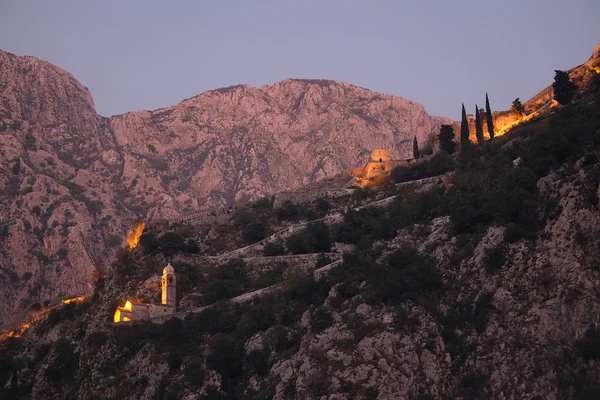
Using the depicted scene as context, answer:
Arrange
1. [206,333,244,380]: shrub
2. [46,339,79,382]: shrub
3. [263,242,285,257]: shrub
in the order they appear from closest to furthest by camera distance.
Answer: [206,333,244,380]: shrub
[46,339,79,382]: shrub
[263,242,285,257]: shrub

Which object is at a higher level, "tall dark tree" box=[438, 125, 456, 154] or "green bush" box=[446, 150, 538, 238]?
"tall dark tree" box=[438, 125, 456, 154]

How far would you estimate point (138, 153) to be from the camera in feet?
533

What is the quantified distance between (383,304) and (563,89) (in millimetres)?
40132

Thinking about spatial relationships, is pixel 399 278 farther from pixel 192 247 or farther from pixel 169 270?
pixel 192 247

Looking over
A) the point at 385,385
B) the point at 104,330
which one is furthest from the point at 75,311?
the point at 385,385

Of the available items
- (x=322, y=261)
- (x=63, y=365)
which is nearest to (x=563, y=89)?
(x=322, y=261)

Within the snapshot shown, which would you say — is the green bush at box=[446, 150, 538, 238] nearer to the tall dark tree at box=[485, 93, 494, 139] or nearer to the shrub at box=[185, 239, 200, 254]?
the tall dark tree at box=[485, 93, 494, 139]

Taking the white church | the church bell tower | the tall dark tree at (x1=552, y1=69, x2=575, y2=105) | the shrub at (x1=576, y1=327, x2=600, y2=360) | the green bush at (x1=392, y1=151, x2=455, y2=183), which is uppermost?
the tall dark tree at (x1=552, y1=69, x2=575, y2=105)

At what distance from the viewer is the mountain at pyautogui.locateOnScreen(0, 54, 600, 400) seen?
53500mm

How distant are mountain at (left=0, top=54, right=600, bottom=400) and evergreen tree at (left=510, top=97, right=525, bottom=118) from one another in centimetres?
1112

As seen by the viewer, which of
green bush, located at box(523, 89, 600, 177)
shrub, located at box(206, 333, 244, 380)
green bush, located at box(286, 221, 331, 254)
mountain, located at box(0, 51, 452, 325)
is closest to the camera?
green bush, located at box(523, 89, 600, 177)

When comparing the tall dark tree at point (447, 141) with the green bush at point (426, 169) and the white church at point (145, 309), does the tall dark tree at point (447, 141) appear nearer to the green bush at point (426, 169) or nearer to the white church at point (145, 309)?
the green bush at point (426, 169)

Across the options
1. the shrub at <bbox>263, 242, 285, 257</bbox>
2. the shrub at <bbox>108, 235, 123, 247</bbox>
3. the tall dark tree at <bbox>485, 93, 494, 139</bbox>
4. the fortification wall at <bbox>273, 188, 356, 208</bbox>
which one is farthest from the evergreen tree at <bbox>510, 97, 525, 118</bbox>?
the shrub at <bbox>108, 235, 123, 247</bbox>

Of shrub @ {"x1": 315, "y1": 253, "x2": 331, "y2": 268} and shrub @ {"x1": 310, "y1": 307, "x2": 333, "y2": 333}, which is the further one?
shrub @ {"x1": 315, "y1": 253, "x2": 331, "y2": 268}
